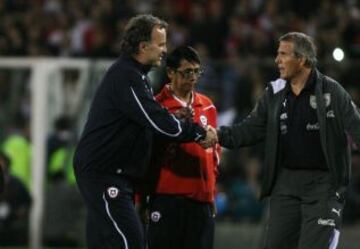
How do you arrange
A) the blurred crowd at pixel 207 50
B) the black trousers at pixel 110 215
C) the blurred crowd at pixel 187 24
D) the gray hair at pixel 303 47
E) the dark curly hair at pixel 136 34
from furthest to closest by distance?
1. the blurred crowd at pixel 187 24
2. the blurred crowd at pixel 207 50
3. the gray hair at pixel 303 47
4. the dark curly hair at pixel 136 34
5. the black trousers at pixel 110 215

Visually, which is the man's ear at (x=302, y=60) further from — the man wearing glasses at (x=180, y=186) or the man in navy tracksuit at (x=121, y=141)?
the man in navy tracksuit at (x=121, y=141)

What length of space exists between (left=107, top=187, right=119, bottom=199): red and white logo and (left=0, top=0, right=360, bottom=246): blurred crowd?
6.22m

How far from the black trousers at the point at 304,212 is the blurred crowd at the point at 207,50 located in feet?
17.2

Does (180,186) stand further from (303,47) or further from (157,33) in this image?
(303,47)

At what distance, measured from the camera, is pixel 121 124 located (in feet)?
28.3

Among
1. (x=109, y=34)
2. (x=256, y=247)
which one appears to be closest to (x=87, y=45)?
(x=109, y=34)

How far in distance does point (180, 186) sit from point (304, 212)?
95cm

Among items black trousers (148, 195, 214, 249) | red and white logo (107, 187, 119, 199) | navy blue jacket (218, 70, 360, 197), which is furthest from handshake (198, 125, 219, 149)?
red and white logo (107, 187, 119, 199)

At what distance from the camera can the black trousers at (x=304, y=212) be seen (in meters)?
8.99

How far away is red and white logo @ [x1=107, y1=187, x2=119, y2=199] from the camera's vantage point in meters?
8.58

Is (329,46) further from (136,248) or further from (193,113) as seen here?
(136,248)

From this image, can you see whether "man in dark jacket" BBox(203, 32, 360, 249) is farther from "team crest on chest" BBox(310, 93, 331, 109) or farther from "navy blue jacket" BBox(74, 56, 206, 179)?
"navy blue jacket" BBox(74, 56, 206, 179)

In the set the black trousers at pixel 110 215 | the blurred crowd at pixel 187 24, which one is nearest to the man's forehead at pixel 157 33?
the black trousers at pixel 110 215

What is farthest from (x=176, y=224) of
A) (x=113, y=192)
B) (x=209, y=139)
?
(x=113, y=192)
